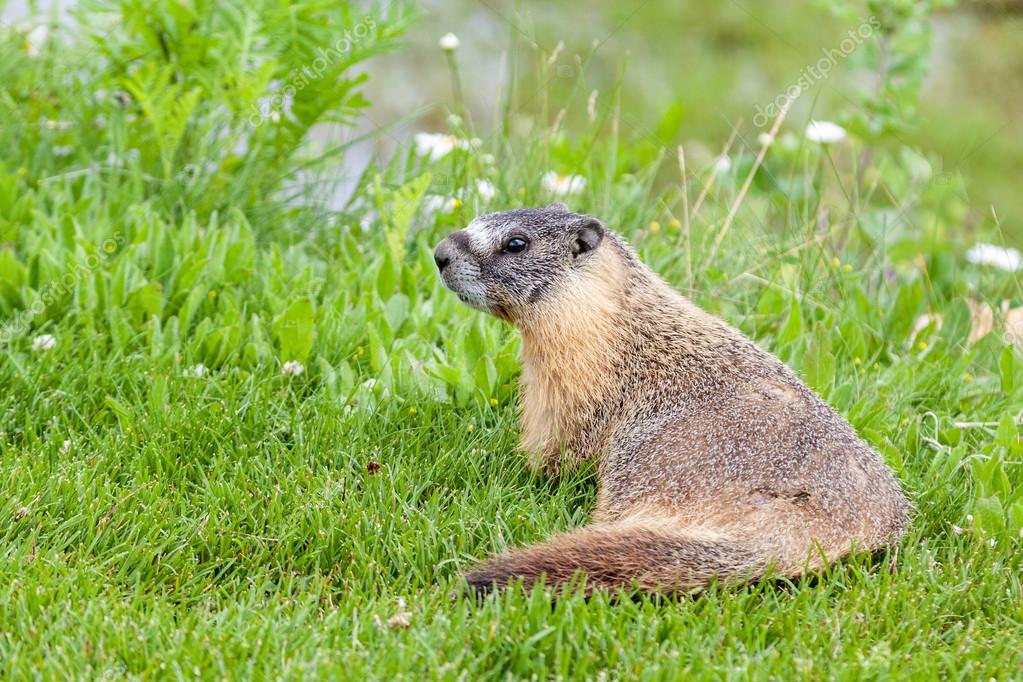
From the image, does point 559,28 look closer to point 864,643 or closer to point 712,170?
point 712,170

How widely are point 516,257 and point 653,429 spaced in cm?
71

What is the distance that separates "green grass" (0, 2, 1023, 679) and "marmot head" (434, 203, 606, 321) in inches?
14.3

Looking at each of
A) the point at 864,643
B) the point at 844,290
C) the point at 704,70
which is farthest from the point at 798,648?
the point at 704,70

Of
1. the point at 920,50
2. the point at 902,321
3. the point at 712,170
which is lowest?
the point at 902,321

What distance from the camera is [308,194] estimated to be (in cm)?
549

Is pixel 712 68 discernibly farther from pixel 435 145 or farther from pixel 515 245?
pixel 515 245

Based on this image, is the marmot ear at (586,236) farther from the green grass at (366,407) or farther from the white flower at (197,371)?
the white flower at (197,371)

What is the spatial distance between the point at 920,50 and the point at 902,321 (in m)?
1.57

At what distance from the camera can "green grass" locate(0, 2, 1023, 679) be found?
285 cm

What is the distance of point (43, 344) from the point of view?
13.6 ft

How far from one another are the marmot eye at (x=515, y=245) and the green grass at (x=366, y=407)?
468 mm

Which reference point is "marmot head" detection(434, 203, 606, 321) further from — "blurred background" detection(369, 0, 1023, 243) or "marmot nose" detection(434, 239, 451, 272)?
"blurred background" detection(369, 0, 1023, 243)

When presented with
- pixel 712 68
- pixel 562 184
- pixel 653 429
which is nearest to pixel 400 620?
pixel 653 429

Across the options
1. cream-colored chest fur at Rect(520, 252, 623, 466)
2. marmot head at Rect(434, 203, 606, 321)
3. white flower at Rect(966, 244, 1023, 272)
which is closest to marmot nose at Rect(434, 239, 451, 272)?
marmot head at Rect(434, 203, 606, 321)
